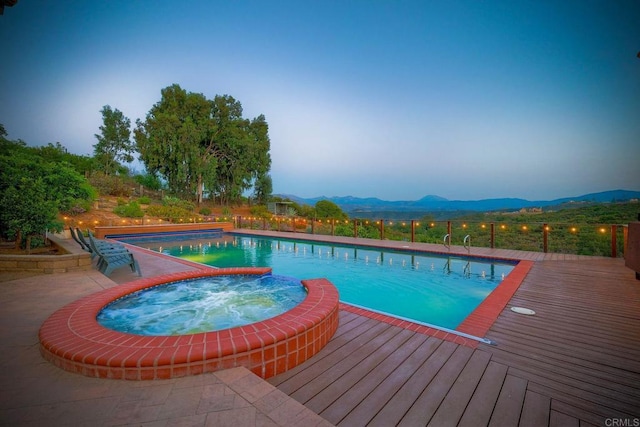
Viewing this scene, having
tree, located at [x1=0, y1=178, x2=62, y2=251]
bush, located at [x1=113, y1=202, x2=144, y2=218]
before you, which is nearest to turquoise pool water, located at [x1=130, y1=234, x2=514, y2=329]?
tree, located at [x1=0, y1=178, x2=62, y2=251]

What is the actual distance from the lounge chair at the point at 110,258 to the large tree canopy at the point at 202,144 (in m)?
17.5

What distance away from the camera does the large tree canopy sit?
68.5ft

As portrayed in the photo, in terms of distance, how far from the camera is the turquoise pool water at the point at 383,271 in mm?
4738

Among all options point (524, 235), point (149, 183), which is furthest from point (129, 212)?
point (524, 235)

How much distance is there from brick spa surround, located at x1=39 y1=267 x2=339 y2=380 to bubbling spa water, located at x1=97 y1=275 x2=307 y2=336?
0.51m

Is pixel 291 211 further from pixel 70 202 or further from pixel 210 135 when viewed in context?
pixel 70 202

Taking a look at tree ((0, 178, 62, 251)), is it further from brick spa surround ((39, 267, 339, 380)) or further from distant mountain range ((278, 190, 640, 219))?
distant mountain range ((278, 190, 640, 219))

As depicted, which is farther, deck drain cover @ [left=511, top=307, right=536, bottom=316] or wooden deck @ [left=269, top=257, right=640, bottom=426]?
deck drain cover @ [left=511, top=307, right=536, bottom=316]

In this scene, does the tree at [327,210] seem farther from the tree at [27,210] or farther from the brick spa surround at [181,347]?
the brick spa surround at [181,347]

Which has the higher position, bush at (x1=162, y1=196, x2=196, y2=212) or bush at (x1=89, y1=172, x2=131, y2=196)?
bush at (x1=89, y1=172, x2=131, y2=196)

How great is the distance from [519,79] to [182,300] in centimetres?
1384

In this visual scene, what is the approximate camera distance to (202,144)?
24312 mm

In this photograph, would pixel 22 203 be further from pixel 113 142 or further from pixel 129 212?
pixel 113 142

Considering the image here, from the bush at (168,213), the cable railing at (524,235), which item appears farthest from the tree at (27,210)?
the bush at (168,213)
